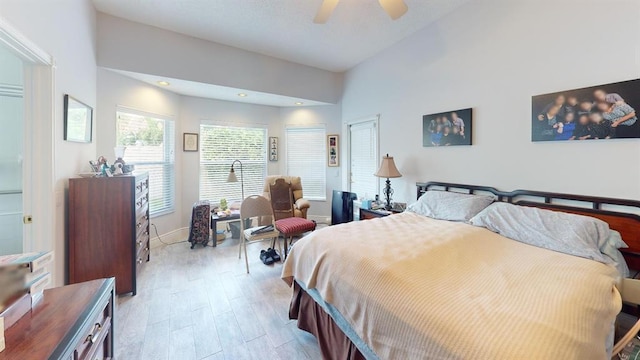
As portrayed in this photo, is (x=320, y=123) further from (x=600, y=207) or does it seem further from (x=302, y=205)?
(x=600, y=207)

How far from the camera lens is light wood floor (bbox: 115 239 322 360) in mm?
1818

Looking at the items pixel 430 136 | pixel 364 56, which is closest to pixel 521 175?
pixel 430 136

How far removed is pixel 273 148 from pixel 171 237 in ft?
8.01

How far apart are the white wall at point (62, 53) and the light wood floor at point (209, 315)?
811mm

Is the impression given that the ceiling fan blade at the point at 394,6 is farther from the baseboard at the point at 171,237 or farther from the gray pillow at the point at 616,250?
the baseboard at the point at 171,237

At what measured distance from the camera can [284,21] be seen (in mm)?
3059

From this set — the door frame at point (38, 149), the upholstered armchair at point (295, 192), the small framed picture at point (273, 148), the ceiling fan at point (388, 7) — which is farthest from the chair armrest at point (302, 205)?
the door frame at point (38, 149)

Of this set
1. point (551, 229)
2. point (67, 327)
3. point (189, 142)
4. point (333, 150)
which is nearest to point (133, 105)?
point (189, 142)

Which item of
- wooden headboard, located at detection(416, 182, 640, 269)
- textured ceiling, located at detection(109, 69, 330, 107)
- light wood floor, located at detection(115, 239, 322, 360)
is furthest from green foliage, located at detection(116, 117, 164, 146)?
wooden headboard, located at detection(416, 182, 640, 269)

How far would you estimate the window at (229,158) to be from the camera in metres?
4.57

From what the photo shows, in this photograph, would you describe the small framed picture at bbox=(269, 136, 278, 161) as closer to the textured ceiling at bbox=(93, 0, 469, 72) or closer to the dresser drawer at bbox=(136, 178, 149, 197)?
the textured ceiling at bbox=(93, 0, 469, 72)

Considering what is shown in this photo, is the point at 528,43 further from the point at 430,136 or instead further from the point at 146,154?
the point at 146,154

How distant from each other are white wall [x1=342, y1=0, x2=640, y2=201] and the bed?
0.28 meters

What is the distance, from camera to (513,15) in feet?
7.93
